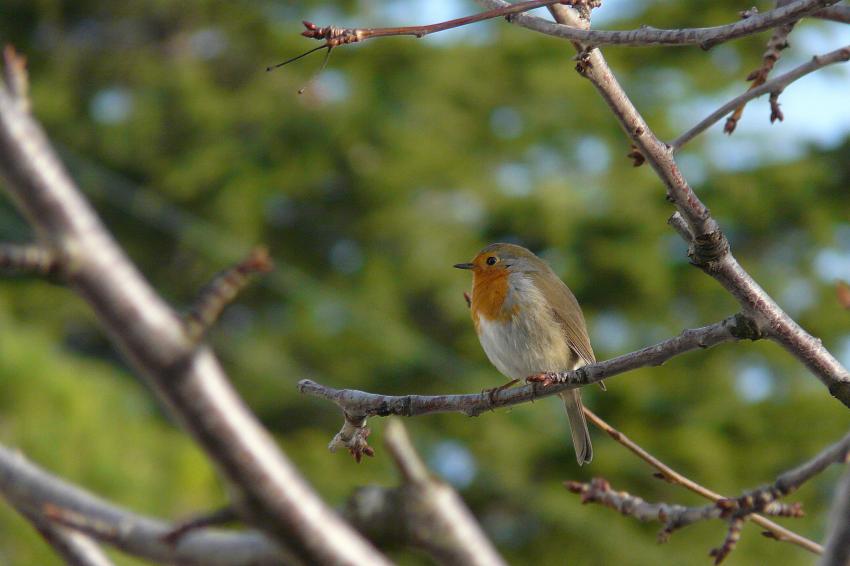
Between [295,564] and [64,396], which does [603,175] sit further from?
[295,564]

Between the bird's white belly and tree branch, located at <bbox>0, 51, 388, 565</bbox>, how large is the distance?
1.58m

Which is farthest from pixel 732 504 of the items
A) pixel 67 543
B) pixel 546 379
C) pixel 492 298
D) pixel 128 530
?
pixel 492 298

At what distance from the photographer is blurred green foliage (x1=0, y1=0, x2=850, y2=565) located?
9.04m

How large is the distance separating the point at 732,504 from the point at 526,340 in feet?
4.58

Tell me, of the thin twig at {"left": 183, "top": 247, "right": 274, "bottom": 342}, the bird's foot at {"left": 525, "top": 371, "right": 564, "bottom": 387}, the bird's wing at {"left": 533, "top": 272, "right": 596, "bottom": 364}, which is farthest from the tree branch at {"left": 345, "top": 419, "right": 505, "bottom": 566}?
the bird's wing at {"left": 533, "top": 272, "right": 596, "bottom": 364}

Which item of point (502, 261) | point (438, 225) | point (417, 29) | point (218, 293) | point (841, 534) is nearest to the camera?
point (841, 534)

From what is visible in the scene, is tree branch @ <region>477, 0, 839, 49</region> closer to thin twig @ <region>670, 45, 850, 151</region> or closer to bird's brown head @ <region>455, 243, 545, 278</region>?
thin twig @ <region>670, 45, 850, 151</region>

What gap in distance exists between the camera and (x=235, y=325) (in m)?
11.9

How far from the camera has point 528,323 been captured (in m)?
2.77

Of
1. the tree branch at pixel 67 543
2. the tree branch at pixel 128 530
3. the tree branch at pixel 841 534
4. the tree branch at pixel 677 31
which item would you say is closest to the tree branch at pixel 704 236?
the tree branch at pixel 677 31

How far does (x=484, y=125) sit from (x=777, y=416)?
466 cm

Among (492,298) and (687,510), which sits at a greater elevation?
(492,298)

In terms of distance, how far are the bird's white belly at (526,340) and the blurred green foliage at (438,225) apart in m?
5.80

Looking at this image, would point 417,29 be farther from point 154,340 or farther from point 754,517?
point 754,517
